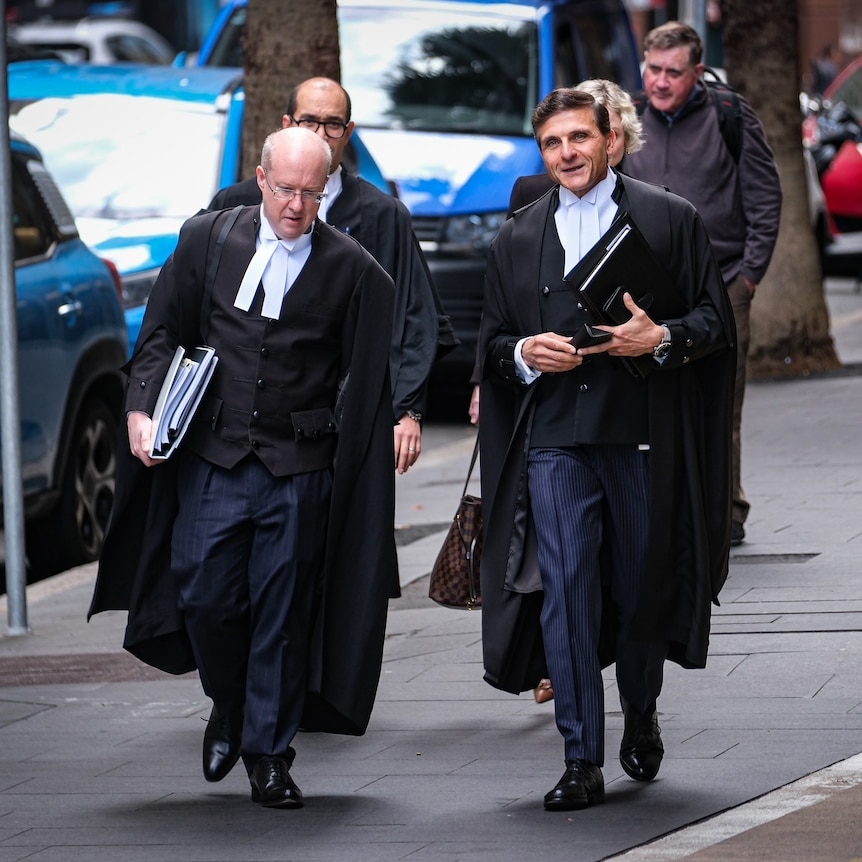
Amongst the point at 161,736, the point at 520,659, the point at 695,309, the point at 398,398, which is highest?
the point at 695,309

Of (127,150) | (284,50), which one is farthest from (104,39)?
(284,50)

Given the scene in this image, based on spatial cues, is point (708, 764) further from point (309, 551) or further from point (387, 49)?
point (387, 49)

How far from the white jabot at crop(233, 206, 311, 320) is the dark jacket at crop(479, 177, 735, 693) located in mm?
510

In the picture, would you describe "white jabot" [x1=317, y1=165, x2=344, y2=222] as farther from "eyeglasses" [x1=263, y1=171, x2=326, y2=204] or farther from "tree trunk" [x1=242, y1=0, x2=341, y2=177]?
"tree trunk" [x1=242, y1=0, x2=341, y2=177]

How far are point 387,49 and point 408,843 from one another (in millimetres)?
9200

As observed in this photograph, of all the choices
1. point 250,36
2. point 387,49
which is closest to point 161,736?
point 250,36

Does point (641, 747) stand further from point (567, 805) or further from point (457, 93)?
point (457, 93)

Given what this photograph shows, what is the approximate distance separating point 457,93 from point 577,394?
819 centimetres

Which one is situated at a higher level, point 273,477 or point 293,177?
point 293,177

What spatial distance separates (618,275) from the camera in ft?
17.5

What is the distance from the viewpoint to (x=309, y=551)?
5.55 m

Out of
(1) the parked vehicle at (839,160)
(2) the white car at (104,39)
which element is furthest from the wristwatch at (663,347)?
(2) the white car at (104,39)

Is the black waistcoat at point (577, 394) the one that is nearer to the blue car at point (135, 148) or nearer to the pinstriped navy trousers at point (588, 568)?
the pinstriped navy trousers at point (588, 568)

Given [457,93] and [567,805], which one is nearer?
[567,805]
